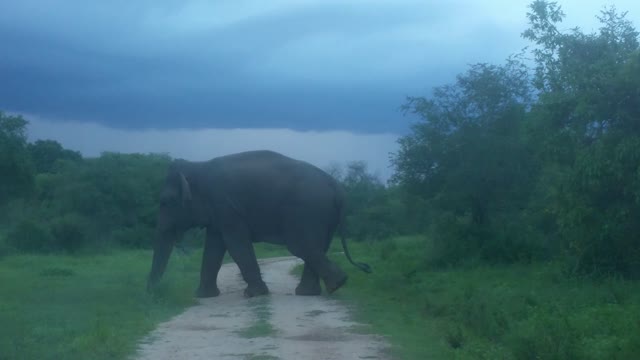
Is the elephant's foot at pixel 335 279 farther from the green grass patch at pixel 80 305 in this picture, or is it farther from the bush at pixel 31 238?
the bush at pixel 31 238

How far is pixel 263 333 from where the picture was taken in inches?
632

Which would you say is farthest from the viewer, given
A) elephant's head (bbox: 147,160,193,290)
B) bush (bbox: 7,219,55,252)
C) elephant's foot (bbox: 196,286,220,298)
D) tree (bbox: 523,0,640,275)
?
bush (bbox: 7,219,55,252)

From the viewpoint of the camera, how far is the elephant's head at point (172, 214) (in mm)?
23812

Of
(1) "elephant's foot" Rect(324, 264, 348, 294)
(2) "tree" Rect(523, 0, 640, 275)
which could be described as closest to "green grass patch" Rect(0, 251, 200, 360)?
(1) "elephant's foot" Rect(324, 264, 348, 294)

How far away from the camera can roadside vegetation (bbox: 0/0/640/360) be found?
1461 centimetres

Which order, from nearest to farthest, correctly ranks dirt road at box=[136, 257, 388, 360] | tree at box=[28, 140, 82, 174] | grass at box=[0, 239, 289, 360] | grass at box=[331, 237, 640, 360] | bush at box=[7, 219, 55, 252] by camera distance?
grass at box=[331, 237, 640, 360]
dirt road at box=[136, 257, 388, 360]
grass at box=[0, 239, 289, 360]
bush at box=[7, 219, 55, 252]
tree at box=[28, 140, 82, 174]

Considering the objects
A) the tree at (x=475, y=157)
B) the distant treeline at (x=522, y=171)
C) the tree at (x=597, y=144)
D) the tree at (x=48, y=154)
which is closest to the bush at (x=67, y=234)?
the distant treeline at (x=522, y=171)

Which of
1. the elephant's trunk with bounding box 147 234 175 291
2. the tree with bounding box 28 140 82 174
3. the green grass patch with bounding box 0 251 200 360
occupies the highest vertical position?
the tree with bounding box 28 140 82 174

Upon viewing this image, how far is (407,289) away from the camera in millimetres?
23594

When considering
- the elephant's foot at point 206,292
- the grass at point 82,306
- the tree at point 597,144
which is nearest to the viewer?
the grass at point 82,306

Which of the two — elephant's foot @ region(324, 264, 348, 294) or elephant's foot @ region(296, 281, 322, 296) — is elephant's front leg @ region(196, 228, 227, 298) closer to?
elephant's foot @ region(296, 281, 322, 296)

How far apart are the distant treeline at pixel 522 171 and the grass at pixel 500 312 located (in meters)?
1.44

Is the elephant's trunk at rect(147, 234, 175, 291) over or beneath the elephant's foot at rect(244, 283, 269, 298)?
over

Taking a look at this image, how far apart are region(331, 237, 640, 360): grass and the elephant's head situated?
4.13m
